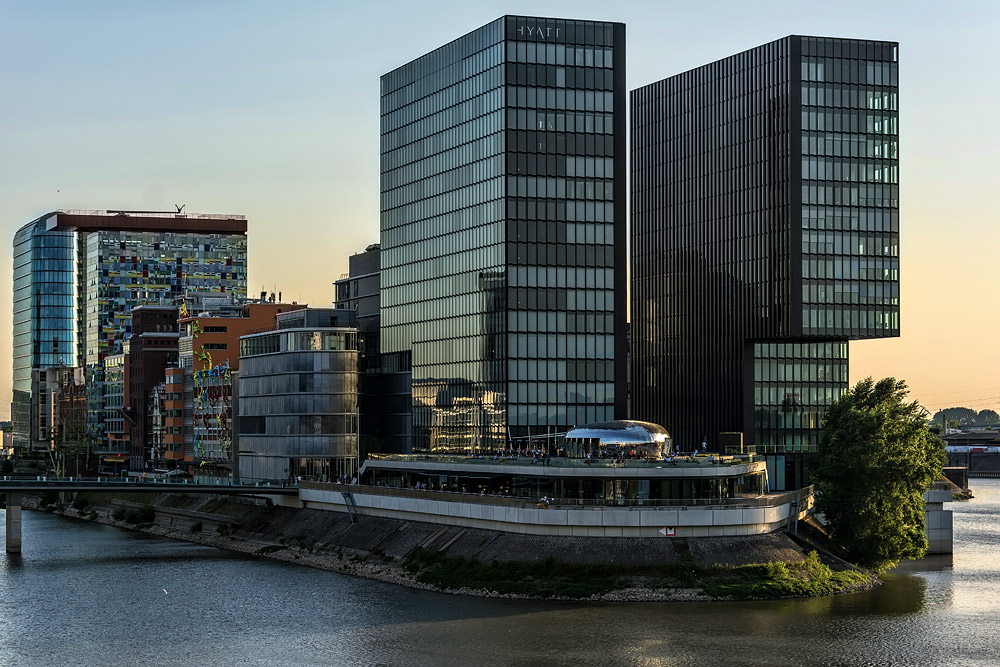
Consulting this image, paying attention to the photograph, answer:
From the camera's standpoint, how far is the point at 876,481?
136875 mm

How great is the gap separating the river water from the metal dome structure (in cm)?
2501

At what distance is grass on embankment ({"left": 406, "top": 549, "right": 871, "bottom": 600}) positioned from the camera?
11912 cm

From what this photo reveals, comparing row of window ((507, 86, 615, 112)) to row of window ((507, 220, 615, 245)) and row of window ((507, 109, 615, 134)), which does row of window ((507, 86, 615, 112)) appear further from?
row of window ((507, 220, 615, 245))

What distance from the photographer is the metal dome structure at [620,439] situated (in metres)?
143

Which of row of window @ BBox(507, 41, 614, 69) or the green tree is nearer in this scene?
the green tree

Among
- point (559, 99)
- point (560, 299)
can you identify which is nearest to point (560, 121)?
point (559, 99)

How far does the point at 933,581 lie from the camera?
134375 millimetres

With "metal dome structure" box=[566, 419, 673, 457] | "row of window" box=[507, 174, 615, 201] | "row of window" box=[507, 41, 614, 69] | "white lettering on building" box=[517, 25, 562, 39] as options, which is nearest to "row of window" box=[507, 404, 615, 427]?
"row of window" box=[507, 174, 615, 201]

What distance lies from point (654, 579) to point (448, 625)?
64.2ft

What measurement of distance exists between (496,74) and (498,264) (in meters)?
24.1

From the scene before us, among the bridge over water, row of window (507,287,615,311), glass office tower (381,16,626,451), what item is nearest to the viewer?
the bridge over water

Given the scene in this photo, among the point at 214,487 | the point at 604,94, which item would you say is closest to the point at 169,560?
the point at 214,487

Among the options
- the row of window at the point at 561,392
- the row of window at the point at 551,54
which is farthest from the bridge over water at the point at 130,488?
the row of window at the point at 551,54

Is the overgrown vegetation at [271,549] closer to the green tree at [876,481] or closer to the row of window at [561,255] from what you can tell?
the row of window at [561,255]
